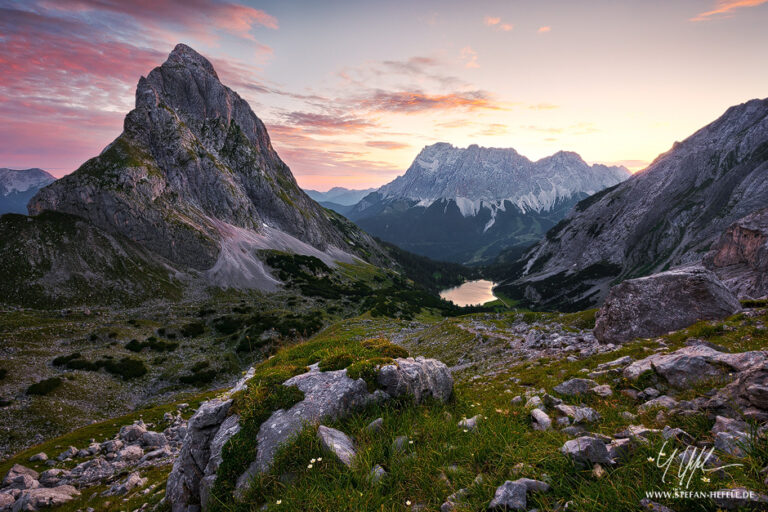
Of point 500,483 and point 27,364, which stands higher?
point 500,483

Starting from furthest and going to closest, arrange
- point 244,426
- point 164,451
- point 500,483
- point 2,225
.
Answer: point 2,225 < point 164,451 < point 244,426 < point 500,483

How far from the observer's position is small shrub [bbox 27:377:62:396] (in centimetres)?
4653

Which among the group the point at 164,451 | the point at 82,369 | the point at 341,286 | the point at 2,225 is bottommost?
the point at 341,286

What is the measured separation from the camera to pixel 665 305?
21.8m

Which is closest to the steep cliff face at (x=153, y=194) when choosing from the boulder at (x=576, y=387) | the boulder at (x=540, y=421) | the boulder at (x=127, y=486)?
the boulder at (x=127, y=486)

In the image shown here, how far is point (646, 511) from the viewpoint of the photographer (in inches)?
163

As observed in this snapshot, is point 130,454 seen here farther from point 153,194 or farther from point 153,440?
point 153,194

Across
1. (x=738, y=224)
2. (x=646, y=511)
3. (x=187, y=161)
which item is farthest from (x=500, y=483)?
(x=187, y=161)

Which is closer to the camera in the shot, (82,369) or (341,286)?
(82,369)

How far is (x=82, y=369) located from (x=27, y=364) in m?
7.83

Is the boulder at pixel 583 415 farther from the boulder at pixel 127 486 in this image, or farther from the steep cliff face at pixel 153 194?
the steep cliff face at pixel 153 194

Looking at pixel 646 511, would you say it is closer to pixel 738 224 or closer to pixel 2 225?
pixel 738 224

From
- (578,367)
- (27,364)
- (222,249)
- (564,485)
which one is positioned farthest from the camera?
(222,249)
